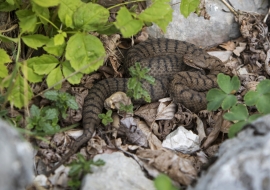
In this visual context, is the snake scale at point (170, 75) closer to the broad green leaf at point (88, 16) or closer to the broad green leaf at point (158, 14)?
the broad green leaf at point (88, 16)

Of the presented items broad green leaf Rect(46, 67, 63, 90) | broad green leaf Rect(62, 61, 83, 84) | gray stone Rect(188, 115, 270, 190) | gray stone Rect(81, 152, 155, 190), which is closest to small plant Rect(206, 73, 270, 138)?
gray stone Rect(188, 115, 270, 190)

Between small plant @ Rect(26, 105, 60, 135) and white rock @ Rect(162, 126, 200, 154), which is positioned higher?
small plant @ Rect(26, 105, 60, 135)

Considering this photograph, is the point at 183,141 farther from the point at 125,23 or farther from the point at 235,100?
the point at 125,23

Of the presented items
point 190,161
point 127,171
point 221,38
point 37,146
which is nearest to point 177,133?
point 190,161

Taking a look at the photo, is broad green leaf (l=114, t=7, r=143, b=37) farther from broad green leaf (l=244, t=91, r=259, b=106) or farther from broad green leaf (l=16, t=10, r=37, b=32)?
broad green leaf (l=244, t=91, r=259, b=106)

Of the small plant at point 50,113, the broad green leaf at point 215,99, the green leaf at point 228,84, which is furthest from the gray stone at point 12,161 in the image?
the green leaf at point 228,84
